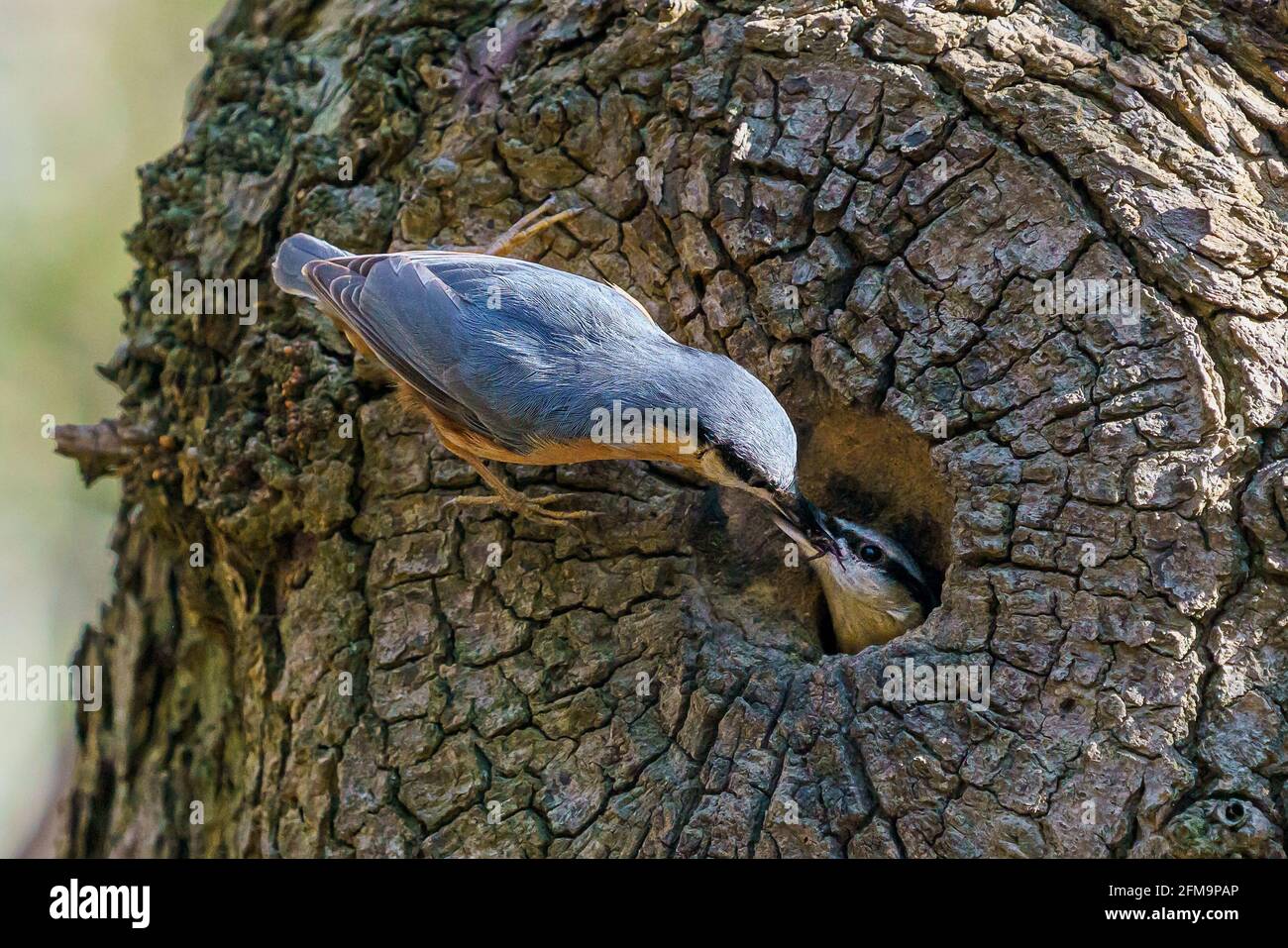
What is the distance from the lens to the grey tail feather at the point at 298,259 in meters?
3.43

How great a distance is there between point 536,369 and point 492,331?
0.19 meters

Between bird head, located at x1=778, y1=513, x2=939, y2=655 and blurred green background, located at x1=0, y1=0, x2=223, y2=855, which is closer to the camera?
bird head, located at x1=778, y1=513, x2=939, y2=655

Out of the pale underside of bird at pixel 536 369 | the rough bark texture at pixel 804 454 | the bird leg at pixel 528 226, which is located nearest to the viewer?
the rough bark texture at pixel 804 454

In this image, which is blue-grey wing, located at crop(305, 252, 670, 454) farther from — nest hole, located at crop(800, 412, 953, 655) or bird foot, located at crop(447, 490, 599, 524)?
nest hole, located at crop(800, 412, 953, 655)

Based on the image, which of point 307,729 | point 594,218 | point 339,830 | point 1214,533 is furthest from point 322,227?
point 1214,533

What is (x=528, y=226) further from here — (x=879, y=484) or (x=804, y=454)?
(x=879, y=484)

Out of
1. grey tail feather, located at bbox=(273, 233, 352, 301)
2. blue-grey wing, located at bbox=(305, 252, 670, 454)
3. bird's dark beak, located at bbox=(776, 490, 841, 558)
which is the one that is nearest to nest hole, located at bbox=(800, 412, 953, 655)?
bird's dark beak, located at bbox=(776, 490, 841, 558)

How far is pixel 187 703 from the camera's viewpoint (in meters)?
4.13

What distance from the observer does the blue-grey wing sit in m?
3.16

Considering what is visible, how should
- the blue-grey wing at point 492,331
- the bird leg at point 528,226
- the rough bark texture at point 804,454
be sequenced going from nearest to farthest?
the rough bark texture at point 804,454, the blue-grey wing at point 492,331, the bird leg at point 528,226

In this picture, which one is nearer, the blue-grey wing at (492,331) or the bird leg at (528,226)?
the blue-grey wing at (492,331)

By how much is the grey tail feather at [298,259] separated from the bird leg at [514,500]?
0.76 metres

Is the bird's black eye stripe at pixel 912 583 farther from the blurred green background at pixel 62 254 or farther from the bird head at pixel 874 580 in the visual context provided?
the blurred green background at pixel 62 254

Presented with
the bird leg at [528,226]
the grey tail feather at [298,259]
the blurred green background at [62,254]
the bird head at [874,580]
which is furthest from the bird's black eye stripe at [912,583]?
the blurred green background at [62,254]
